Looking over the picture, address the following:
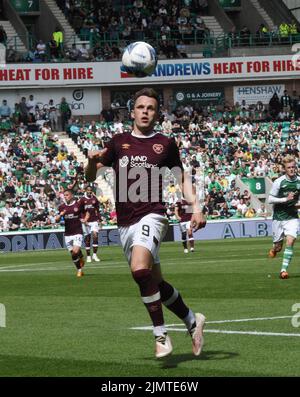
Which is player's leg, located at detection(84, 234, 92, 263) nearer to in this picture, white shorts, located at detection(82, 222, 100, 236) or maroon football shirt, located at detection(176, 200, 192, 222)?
white shorts, located at detection(82, 222, 100, 236)

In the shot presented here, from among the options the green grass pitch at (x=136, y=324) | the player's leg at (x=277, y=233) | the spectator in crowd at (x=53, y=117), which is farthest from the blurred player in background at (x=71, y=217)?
the spectator in crowd at (x=53, y=117)

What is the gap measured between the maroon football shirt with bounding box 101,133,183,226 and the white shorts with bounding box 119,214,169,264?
0.25ft

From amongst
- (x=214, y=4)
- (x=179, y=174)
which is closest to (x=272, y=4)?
(x=214, y=4)

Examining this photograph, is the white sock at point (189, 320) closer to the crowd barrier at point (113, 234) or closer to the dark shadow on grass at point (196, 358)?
the dark shadow on grass at point (196, 358)

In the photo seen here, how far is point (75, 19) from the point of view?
60.1 m

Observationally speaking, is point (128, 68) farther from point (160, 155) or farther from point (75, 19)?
point (75, 19)

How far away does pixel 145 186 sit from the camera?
1085 cm

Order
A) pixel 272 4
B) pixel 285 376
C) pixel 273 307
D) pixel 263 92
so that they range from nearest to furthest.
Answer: pixel 285 376, pixel 273 307, pixel 263 92, pixel 272 4

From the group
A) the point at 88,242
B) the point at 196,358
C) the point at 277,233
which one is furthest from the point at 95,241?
the point at 196,358

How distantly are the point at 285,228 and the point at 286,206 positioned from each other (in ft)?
1.49

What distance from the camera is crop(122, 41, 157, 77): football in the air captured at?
12227 millimetres

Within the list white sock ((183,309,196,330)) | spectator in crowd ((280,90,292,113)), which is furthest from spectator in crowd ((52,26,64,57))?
white sock ((183,309,196,330))

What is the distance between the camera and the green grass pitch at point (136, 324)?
10.3m

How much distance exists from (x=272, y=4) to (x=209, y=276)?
45541 millimetres
